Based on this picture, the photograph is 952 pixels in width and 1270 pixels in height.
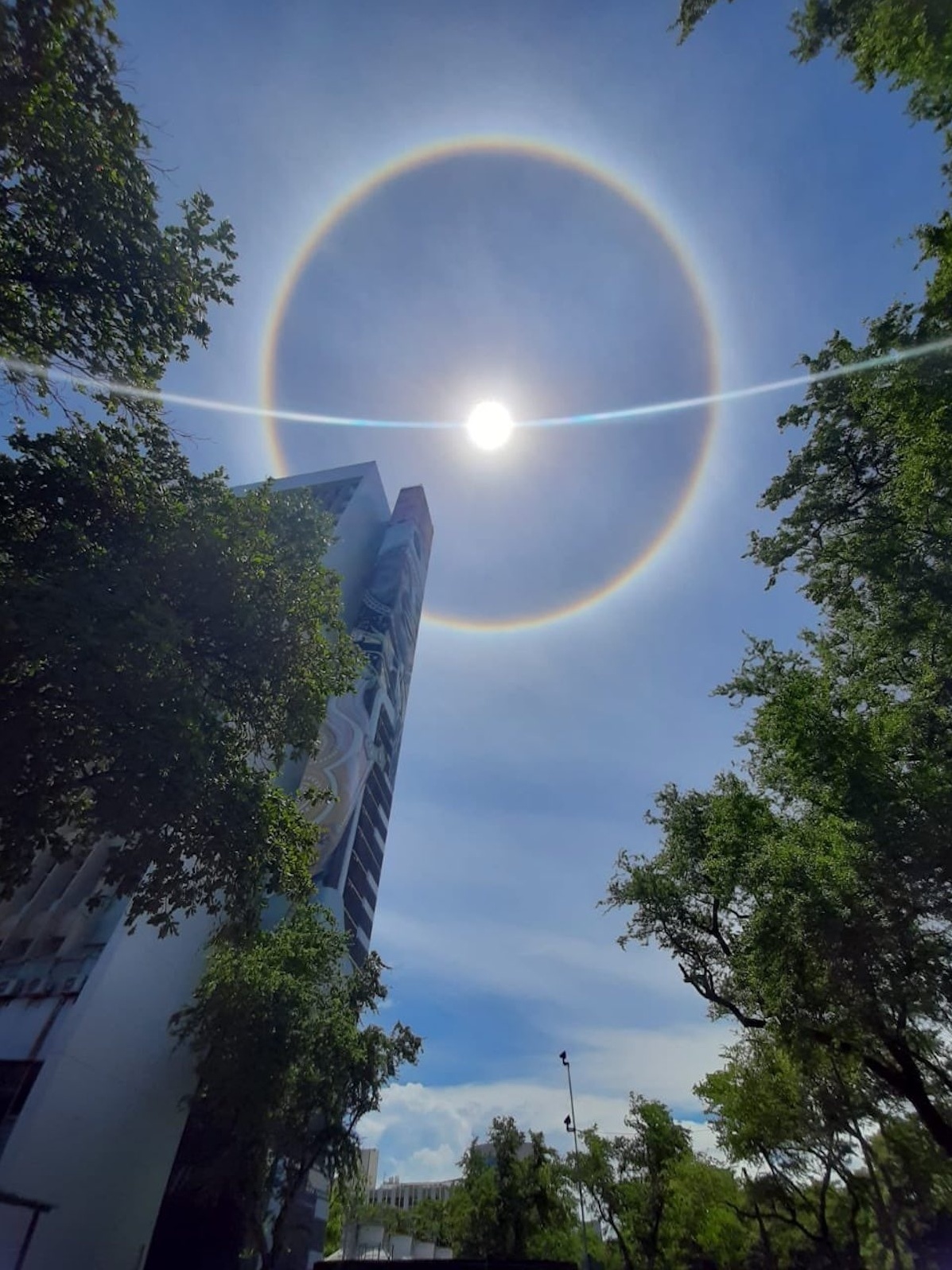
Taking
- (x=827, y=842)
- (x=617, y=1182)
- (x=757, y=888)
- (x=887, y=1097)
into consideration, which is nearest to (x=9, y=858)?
(x=757, y=888)

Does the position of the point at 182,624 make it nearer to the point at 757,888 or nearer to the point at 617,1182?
the point at 757,888

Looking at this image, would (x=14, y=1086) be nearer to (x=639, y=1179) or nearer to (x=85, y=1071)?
(x=85, y=1071)

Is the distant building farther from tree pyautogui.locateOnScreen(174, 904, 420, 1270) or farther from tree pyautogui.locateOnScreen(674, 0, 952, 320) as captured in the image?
tree pyautogui.locateOnScreen(674, 0, 952, 320)

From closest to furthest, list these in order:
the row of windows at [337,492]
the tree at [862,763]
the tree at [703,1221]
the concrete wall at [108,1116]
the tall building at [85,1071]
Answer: the tree at [862,763]
the tall building at [85,1071]
the concrete wall at [108,1116]
the tree at [703,1221]
the row of windows at [337,492]

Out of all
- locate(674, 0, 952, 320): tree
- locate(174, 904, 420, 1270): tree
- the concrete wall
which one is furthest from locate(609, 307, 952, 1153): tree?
the concrete wall

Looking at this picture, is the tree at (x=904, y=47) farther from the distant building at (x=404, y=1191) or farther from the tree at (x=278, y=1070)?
the distant building at (x=404, y=1191)

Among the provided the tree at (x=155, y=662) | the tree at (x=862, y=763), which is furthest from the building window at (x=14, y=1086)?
the tree at (x=862, y=763)
